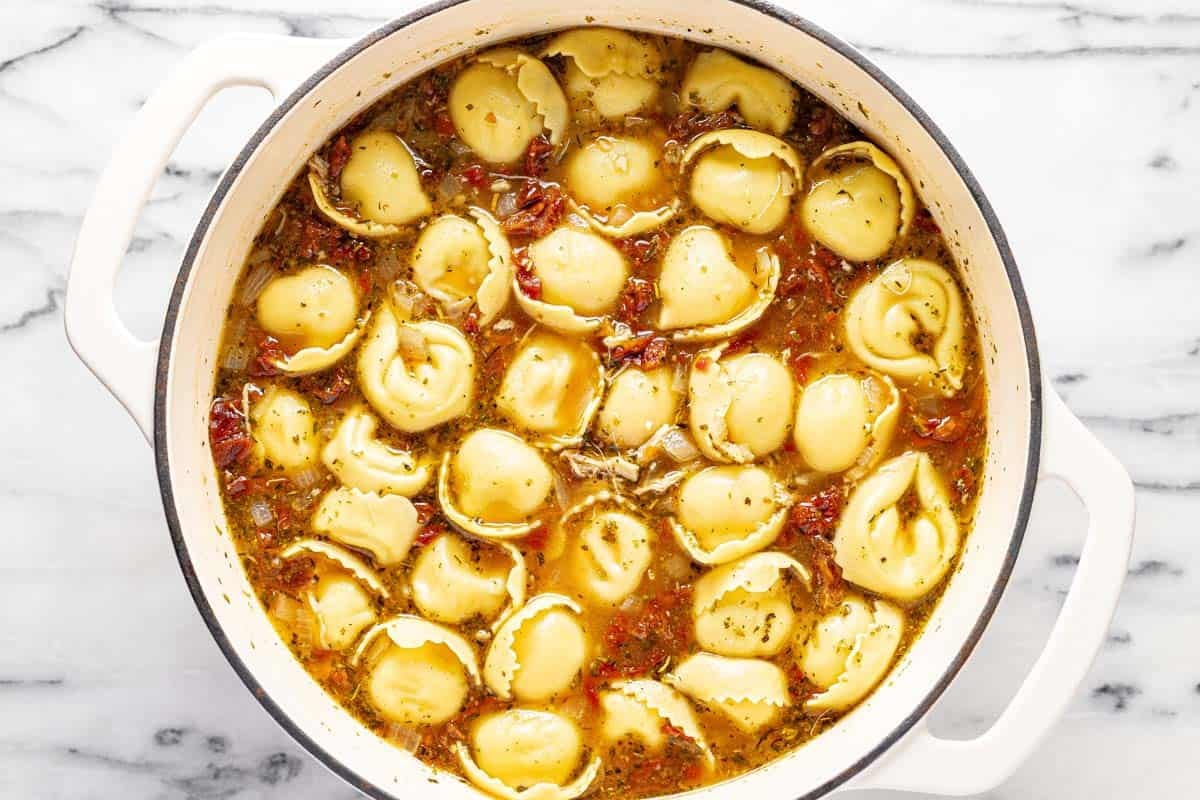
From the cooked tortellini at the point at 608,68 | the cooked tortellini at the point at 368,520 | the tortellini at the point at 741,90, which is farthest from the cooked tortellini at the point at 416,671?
the tortellini at the point at 741,90

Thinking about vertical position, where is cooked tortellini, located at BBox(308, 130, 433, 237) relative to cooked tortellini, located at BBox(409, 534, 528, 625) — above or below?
above

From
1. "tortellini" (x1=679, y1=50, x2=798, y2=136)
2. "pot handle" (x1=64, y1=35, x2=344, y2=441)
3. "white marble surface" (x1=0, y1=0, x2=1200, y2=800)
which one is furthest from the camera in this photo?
"white marble surface" (x1=0, y1=0, x2=1200, y2=800)

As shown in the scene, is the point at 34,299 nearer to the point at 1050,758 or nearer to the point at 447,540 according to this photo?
the point at 447,540

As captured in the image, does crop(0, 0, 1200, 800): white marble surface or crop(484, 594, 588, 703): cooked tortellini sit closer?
crop(484, 594, 588, 703): cooked tortellini

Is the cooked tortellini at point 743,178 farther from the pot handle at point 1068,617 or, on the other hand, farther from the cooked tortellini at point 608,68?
the pot handle at point 1068,617

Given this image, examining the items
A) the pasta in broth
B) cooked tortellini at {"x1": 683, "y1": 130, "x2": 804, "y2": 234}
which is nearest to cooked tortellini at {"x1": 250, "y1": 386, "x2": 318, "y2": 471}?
the pasta in broth

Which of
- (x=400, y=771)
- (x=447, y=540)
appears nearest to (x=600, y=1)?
(x=447, y=540)

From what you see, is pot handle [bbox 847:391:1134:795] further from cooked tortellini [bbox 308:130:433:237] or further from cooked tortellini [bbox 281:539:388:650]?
cooked tortellini [bbox 308:130:433:237]
